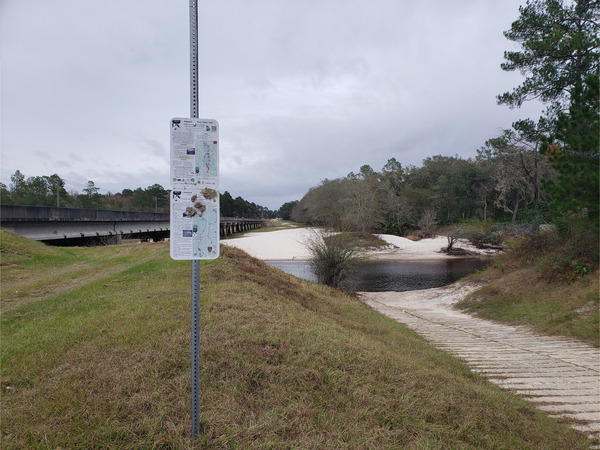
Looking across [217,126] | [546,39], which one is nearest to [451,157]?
[546,39]

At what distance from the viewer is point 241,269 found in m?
9.80

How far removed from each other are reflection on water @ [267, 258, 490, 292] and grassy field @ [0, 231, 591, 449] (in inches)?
587

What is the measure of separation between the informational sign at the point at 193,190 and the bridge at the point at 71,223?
20.2m

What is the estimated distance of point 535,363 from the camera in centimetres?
563

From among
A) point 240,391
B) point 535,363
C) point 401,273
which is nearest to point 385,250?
point 401,273

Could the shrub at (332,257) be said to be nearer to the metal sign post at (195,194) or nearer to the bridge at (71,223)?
the metal sign post at (195,194)

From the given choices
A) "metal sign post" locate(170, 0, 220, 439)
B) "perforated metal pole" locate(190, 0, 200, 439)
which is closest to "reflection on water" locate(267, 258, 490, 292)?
"perforated metal pole" locate(190, 0, 200, 439)

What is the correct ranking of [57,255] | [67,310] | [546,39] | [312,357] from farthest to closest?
[57,255], [546,39], [67,310], [312,357]

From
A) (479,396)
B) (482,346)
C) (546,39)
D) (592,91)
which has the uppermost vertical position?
(546,39)

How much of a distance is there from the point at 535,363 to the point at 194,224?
606 centimetres

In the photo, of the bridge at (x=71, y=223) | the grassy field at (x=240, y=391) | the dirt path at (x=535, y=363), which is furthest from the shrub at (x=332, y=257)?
the bridge at (x=71, y=223)

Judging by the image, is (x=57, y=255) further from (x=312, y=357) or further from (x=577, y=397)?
(x=577, y=397)

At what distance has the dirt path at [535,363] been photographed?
13.0ft

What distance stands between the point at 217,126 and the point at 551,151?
468 inches
